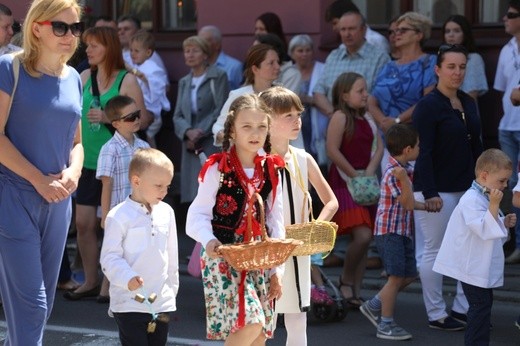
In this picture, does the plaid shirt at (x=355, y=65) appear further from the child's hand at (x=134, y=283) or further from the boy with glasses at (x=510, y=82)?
the child's hand at (x=134, y=283)

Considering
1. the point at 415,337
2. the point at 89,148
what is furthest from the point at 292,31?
the point at 415,337

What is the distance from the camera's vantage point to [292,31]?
1246 cm

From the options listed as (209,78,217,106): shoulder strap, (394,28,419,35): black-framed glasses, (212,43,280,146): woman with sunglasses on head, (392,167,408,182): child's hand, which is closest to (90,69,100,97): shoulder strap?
(212,43,280,146): woman with sunglasses on head

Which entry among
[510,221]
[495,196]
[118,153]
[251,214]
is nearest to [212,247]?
[251,214]

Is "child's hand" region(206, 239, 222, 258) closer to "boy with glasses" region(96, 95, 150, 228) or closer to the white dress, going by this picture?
the white dress

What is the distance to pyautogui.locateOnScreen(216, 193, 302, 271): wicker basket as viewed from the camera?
19.0 feet

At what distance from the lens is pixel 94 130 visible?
984cm

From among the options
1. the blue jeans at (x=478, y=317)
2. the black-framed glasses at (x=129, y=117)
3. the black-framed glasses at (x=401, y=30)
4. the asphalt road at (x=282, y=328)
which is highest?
the black-framed glasses at (x=401, y=30)

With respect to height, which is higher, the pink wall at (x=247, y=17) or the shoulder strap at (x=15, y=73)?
the pink wall at (x=247, y=17)

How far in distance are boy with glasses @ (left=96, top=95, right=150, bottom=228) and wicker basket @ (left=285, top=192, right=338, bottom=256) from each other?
2597mm

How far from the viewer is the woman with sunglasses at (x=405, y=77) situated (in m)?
10.6

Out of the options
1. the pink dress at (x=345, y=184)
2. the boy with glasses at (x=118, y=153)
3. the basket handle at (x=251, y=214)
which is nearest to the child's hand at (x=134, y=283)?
the basket handle at (x=251, y=214)

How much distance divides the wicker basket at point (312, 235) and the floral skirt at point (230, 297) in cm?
50

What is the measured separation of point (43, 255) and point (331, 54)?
588 cm
